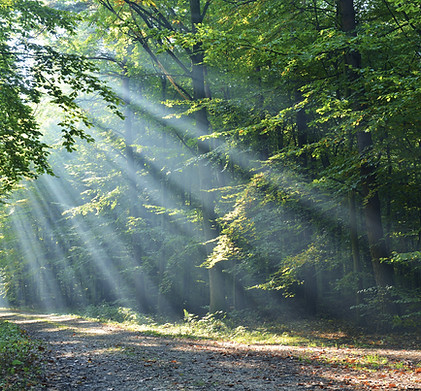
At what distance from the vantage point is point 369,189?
11.8m

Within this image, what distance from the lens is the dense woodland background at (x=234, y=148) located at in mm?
9273

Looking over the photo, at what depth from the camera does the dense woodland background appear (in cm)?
927

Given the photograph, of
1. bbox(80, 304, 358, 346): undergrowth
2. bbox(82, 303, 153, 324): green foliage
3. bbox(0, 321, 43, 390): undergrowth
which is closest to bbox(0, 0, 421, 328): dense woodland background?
bbox(80, 304, 358, 346): undergrowth

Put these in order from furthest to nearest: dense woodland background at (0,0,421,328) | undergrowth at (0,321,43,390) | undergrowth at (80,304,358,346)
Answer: undergrowth at (80,304,358,346) < dense woodland background at (0,0,421,328) < undergrowth at (0,321,43,390)

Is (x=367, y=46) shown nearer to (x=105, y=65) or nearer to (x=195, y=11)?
(x=195, y=11)

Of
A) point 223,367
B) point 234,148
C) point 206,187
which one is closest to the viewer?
point 223,367

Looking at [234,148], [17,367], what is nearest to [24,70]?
[17,367]

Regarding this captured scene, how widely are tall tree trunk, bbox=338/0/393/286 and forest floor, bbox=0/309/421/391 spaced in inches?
80.9

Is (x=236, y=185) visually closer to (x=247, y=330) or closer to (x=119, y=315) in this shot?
(x=247, y=330)

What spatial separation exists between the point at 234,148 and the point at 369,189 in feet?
14.5

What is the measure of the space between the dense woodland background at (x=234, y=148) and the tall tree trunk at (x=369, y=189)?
0.05 m

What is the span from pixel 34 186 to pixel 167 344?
85.6ft

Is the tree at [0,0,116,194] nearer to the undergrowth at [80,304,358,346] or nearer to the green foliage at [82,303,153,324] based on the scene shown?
the undergrowth at [80,304,358,346]

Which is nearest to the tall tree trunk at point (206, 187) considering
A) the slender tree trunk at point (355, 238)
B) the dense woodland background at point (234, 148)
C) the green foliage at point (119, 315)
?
the dense woodland background at point (234, 148)
